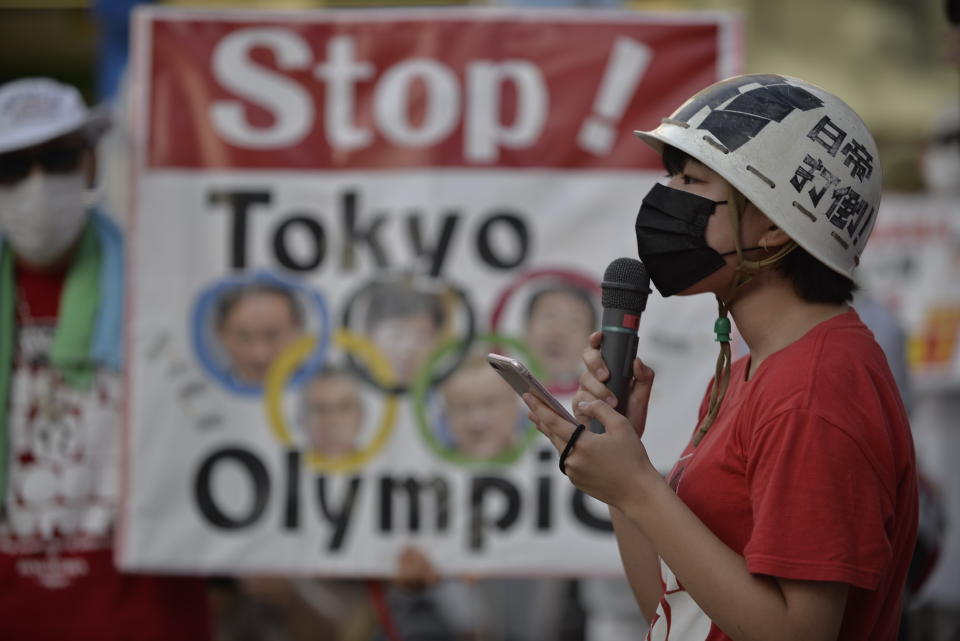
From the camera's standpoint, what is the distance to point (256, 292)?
4.35 meters

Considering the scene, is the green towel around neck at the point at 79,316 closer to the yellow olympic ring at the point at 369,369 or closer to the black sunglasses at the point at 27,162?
the black sunglasses at the point at 27,162

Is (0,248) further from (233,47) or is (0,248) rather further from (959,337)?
(959,337)

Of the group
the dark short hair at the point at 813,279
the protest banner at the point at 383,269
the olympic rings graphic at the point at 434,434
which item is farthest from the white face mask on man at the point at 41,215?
the dark short hair at the point at 813,279

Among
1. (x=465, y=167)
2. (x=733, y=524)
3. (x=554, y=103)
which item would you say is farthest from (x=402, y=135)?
(x=733, y=524)

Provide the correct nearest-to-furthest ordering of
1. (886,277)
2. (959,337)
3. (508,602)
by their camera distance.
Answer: (508,602) → (959,337) → (886,277)

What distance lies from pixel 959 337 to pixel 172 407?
4.92 m

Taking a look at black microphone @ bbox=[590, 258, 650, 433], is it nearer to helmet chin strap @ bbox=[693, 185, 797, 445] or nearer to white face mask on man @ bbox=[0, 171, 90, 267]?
helmet chin strap @ bbox=[693, 185, 797, 445]

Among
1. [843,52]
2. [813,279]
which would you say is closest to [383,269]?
[813,279]

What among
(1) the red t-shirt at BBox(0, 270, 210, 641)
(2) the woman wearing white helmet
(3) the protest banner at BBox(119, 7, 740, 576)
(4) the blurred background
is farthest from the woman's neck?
(4) the blurred background

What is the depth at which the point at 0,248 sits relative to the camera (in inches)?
164

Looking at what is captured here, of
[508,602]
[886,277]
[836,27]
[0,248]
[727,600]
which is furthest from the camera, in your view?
[836,27]

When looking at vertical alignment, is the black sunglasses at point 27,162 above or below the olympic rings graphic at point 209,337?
above

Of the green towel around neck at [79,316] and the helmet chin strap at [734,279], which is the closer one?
the helmet chin strap at [734,279]

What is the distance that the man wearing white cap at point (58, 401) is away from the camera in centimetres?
403
